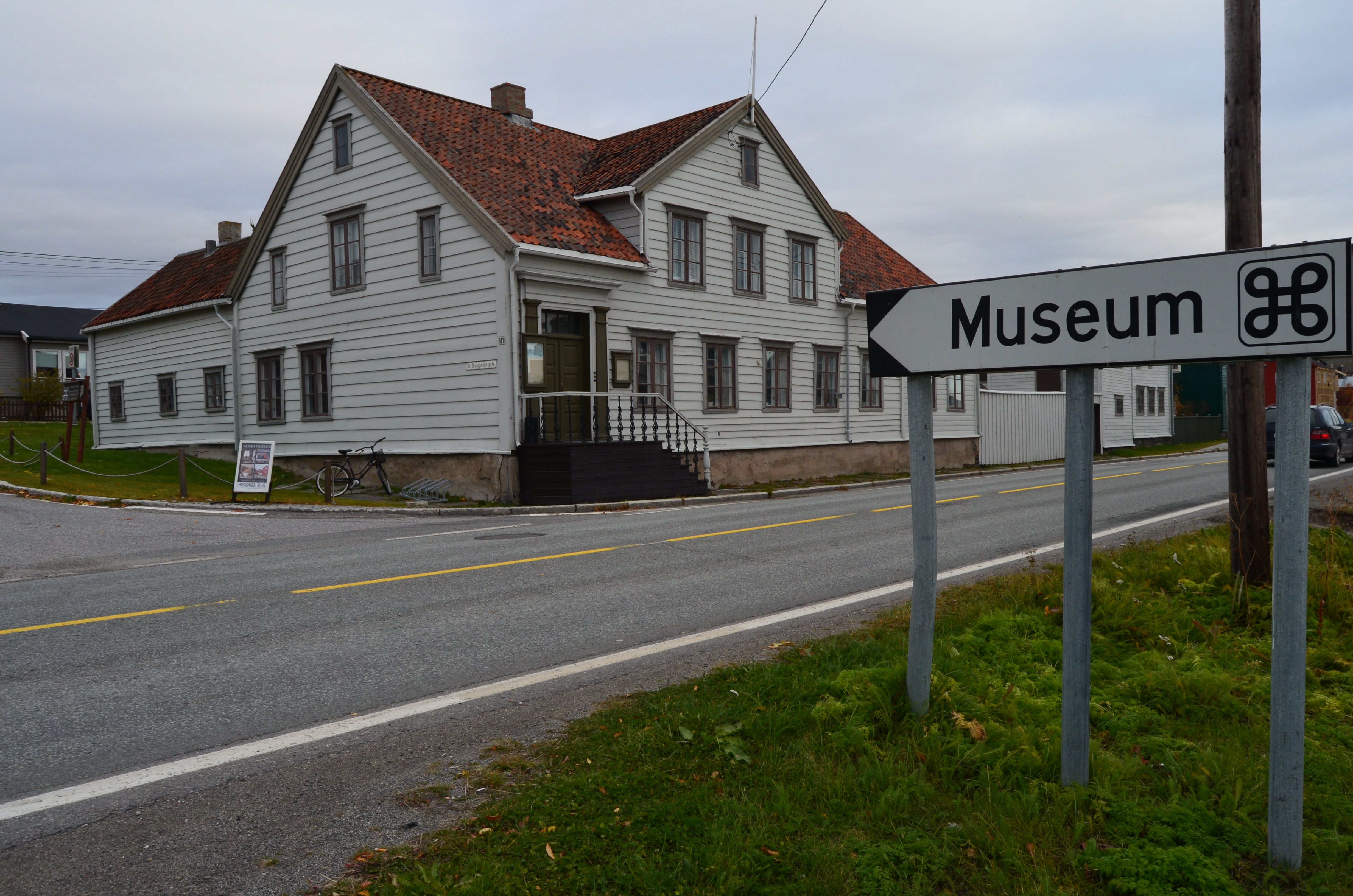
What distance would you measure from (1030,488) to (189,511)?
15585mm

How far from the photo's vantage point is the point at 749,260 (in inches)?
958

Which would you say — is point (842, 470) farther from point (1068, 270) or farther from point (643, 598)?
point (1068, 270)

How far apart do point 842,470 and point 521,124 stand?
486 inches

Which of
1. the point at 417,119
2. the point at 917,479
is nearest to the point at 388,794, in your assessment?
the point at 917,479

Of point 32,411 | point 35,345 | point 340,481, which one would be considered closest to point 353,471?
point 340,481

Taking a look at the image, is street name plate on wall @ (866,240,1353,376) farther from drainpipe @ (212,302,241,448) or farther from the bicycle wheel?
drainpipe @ (212,302,241,448)

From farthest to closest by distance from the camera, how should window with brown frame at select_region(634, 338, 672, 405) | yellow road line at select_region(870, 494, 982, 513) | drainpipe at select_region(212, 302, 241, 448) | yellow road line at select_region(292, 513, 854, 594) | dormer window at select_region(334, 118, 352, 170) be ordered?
drainpipe at select_region(212, 302, 241, 448)
dormer window at select_region(334, 118, 352, 170)
window with brown frame at select_region(634, 338, 672, 405)
yellow road line at select_region(870, 494, 982, 513)
yellow road line at select_region(292, 513, 854, 594)

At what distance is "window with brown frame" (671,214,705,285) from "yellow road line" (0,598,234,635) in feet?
51.1

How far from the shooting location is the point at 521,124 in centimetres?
2403

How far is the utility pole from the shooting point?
6.48 m

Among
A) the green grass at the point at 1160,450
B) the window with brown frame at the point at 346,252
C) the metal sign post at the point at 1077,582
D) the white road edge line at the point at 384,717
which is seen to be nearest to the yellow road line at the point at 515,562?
the white road edge line at the point at 384,717

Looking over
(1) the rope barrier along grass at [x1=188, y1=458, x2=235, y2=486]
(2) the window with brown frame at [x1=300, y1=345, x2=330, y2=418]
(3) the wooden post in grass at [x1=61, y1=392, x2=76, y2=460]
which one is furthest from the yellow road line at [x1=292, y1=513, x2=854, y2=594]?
(3) the wooden post in grass at [x1=61, y1=392, x2=76, y2=460]

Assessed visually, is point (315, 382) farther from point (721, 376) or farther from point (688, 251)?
point (721, 376)

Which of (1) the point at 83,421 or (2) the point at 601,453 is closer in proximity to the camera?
(2) the point at 601,453
